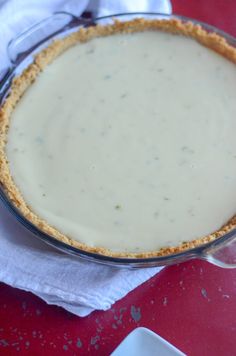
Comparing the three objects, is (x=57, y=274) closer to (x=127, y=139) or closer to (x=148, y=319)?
(x=148, y=319)

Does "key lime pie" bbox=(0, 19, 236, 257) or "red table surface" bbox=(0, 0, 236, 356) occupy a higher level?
"key lime pie" bbox=(0, 19, 236, 257)

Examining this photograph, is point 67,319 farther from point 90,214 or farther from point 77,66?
point 77,66

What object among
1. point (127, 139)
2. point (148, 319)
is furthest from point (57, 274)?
point (127, 139)

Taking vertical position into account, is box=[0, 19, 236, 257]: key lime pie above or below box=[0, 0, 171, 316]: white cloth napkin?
above

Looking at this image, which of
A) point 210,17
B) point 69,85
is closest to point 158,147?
point 69,85
